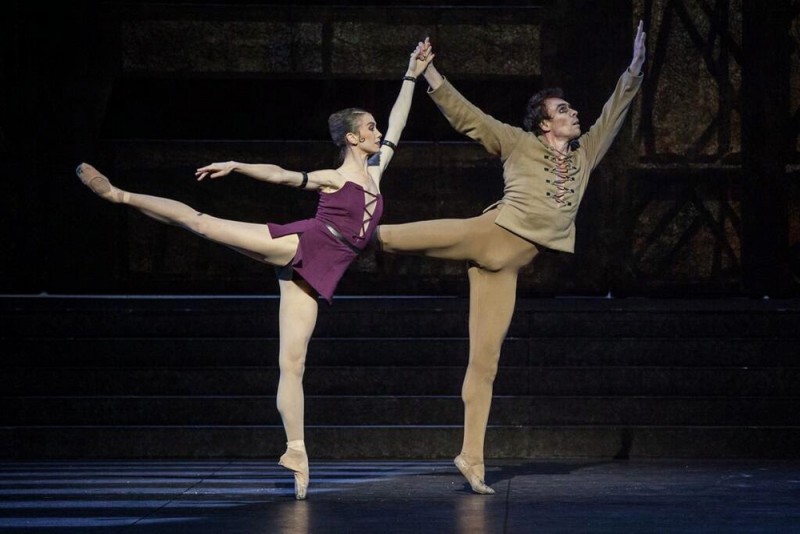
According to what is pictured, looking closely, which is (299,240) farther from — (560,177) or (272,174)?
(560,177)

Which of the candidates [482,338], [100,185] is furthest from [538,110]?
[100,185]

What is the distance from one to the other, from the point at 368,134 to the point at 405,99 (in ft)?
0.96

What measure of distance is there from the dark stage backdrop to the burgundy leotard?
400cm

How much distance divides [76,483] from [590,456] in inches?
107

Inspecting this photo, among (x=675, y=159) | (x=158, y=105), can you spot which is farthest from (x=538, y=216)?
(x=158, y=105)

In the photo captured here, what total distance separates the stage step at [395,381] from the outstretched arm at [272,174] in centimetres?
213

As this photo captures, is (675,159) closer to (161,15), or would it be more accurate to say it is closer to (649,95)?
(649,95)

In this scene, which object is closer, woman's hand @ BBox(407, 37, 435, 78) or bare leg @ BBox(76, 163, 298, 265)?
bare leg @ BBox(76, 163, 298, 265)

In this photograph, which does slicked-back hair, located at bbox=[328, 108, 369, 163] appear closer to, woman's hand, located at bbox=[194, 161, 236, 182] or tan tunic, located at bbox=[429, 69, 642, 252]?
tan tunic, located at bbox=[429, 69, 642, 252]

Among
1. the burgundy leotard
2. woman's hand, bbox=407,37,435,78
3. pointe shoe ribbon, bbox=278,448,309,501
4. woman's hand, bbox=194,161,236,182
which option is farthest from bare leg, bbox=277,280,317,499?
woman's hand, bbox=407,37,435,78

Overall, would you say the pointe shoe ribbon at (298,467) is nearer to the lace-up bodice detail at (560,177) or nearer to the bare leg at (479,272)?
the bare leg at (479,272)

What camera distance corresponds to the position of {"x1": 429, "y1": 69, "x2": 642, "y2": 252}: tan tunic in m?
6.16

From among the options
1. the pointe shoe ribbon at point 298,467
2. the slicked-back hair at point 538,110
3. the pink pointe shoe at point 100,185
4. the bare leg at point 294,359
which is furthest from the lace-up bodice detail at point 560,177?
the pink pointe shoe at point 100,185

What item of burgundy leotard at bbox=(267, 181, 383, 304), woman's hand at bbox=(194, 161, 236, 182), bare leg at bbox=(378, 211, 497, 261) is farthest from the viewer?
bare leg at bbox=(378, 211, 497, 261)
